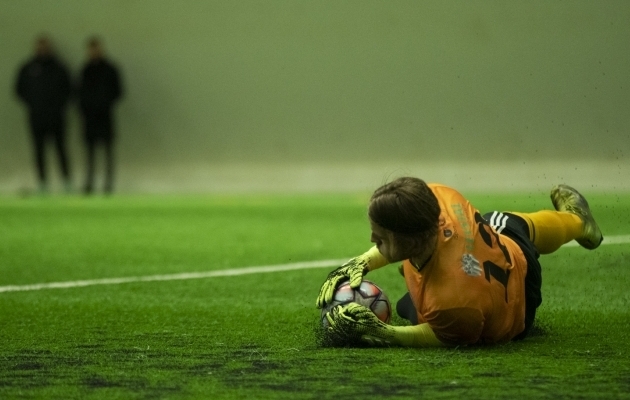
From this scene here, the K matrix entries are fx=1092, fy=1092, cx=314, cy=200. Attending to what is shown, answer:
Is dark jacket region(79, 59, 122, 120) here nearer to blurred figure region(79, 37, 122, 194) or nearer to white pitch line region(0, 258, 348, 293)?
blurred figure region(79, 37, 122, 194)

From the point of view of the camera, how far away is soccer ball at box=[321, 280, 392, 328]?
4.14 m

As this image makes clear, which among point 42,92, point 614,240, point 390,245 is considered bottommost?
point 614,240

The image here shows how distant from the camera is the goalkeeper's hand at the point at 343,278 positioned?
4180 millimetres

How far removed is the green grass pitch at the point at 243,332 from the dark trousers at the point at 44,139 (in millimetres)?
7691

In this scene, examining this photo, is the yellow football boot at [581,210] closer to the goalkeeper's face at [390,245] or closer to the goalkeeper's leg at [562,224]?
the goalkeeper's leg at [562,224]

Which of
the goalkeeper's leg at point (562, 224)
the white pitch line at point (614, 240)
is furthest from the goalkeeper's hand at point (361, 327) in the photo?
the white pitch line at point (614, 240)

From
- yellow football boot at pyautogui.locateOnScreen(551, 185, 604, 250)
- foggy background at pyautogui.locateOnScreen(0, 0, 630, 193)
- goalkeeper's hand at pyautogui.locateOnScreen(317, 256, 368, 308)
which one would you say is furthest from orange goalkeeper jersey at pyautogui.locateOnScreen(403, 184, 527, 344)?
foggy background at pyautogui.locateOnScreen(0, 0, 630, 193)

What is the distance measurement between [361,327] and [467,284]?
42 centimetres

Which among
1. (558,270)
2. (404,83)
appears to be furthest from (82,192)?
(558,270)

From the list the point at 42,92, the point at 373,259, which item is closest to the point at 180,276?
the point at 373,259

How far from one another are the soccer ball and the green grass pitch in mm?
192

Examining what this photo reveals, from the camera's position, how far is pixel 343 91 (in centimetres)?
1678

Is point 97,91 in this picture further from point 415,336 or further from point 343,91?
point 415,336

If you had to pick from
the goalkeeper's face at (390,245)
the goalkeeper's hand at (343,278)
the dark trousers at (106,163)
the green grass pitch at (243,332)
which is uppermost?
the dark trousers at (106,163)
